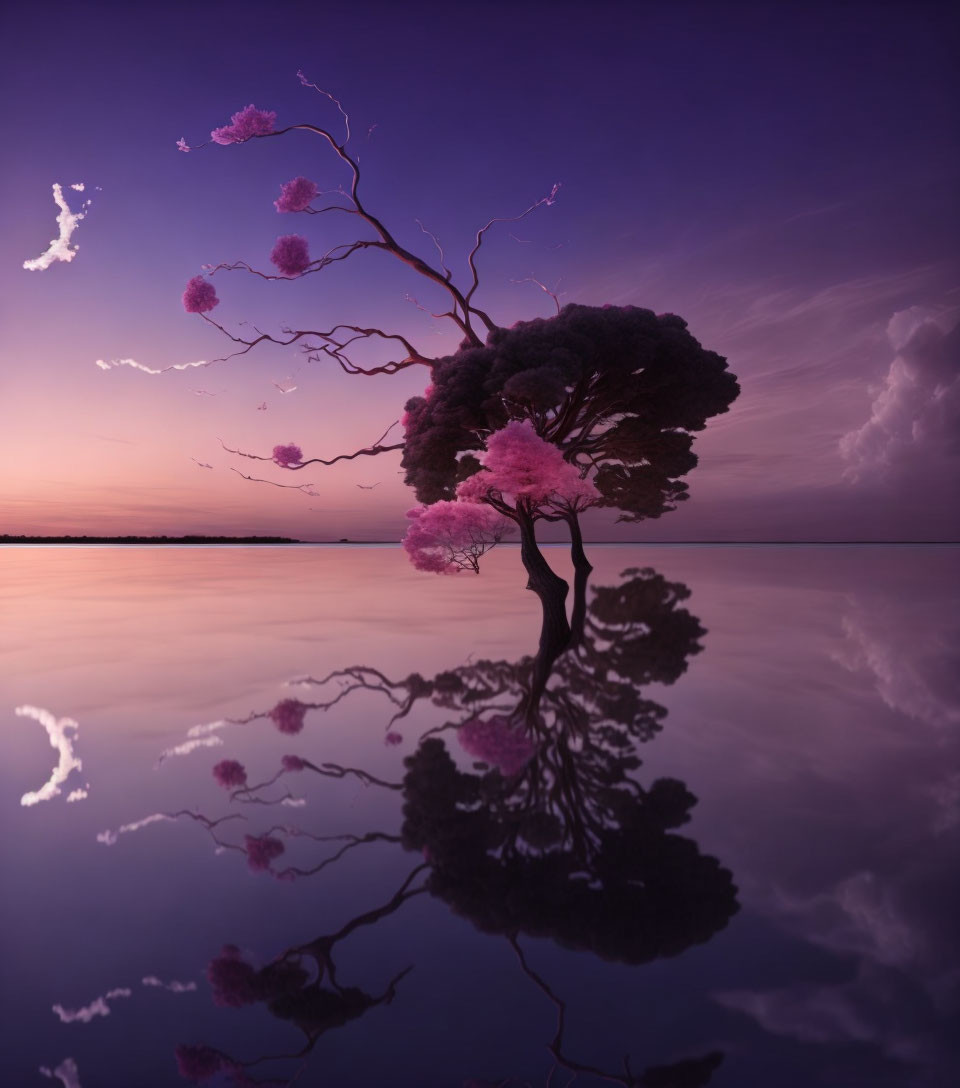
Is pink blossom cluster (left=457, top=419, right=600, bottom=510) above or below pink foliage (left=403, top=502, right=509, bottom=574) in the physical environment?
above

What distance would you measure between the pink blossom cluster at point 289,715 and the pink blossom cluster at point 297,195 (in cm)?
1551

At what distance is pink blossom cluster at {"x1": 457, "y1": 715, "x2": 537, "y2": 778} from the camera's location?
20.0 feet

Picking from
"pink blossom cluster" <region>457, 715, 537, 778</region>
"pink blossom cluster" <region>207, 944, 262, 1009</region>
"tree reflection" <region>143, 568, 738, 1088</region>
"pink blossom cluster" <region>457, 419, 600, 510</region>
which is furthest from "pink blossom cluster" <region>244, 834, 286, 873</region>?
"pink blossom cluster" <region>457, 419, 600, 510</region>

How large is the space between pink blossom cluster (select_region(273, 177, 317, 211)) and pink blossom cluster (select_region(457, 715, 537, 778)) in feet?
55.3

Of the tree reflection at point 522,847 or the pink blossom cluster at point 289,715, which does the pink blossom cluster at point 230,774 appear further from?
the pink blossom cluster at point 289,715

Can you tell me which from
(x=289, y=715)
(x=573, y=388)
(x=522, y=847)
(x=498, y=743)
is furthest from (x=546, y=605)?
(x=522, y=847)

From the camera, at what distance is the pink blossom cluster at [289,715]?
24.3 feet

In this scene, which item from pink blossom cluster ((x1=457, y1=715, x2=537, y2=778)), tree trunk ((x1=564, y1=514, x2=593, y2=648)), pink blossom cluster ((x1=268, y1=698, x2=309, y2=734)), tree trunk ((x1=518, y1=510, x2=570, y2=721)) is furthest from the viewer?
tree trunk ((x1=564, y1=514, x2=593, y2=648))

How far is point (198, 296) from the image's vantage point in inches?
693

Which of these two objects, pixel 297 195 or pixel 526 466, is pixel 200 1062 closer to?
pixel 526 466

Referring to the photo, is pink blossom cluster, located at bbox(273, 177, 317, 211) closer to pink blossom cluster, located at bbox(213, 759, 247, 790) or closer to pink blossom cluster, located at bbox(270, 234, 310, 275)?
pink blossom cluster, located at bbox(270, 234, 310, 275)

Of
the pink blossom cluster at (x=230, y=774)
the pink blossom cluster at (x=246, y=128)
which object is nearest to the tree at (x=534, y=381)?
the pink blossom cluster at (x=246, y=128)

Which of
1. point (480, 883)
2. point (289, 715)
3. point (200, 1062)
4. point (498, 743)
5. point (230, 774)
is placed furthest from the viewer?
point (289, 715)

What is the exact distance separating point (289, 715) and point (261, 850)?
3676 millimetres
